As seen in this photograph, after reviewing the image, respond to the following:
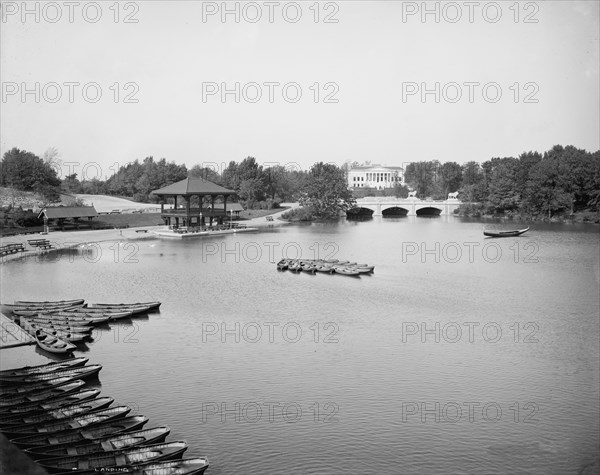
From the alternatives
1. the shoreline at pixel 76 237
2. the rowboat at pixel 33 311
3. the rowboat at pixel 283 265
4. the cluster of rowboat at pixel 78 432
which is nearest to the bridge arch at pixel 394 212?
the shoreline at pixel 76 237

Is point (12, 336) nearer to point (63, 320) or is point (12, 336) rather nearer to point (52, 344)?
point (63, 320)

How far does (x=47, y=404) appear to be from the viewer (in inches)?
794

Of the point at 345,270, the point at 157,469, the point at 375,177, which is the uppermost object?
the point at 375,177

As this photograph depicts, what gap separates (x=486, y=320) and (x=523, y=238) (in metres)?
41.2

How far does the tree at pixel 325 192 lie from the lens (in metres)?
110

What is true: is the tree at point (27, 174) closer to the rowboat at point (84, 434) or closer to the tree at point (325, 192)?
the tree at point (325, 192)

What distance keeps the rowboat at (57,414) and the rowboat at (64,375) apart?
2.78m

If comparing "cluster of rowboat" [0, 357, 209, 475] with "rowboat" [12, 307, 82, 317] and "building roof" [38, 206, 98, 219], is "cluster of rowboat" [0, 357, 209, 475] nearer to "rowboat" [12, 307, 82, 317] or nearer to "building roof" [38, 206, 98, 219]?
"rowboat" [12, 307, 82, 317]

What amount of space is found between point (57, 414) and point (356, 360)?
12142 mm

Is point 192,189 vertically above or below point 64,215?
above

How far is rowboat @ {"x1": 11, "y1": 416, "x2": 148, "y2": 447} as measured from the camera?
17312 mm

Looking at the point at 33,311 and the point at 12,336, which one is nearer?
the point at 12,336

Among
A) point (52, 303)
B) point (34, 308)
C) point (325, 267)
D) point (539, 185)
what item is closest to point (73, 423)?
point (34, 308)

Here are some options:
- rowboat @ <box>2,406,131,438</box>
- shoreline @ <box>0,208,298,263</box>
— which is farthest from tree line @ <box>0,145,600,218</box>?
rowboat @ <box>2,406,131,438</box>
